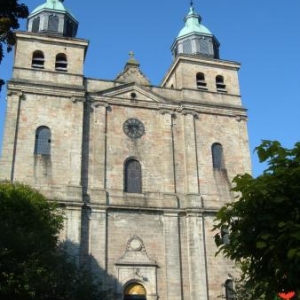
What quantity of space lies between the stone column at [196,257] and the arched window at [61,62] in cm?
1160

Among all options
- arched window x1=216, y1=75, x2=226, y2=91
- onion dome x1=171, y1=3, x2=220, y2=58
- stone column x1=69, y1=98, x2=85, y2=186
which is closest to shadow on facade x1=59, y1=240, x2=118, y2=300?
stone column x1=69, y1=98, x2=85, y2=186

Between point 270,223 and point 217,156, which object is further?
point 217,156

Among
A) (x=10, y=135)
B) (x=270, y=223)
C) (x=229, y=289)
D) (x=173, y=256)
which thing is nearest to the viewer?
(x=270, y=223)

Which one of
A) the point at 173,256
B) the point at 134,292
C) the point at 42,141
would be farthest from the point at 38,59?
the point at 134,292

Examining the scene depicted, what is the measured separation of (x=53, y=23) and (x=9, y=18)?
1974 cm

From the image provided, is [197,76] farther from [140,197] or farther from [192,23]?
[140,197]

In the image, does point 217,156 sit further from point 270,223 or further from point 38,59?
point 270,223

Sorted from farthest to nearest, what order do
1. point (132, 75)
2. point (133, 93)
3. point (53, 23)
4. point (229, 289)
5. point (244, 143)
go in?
1. point (53, 23)
2. point (132, 75)
3. point (244, 143)
4. point (133, 93)
5. point (229, 289)

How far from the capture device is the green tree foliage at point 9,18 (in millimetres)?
11891

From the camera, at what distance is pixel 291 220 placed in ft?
32.7

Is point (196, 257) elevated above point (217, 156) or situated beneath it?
situated beneath

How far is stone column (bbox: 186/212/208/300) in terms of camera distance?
2521 centimetres

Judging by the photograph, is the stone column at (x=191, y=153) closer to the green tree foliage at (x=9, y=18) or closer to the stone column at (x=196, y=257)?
the stone column at (x=196, y=257)

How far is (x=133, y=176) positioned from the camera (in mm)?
27812
